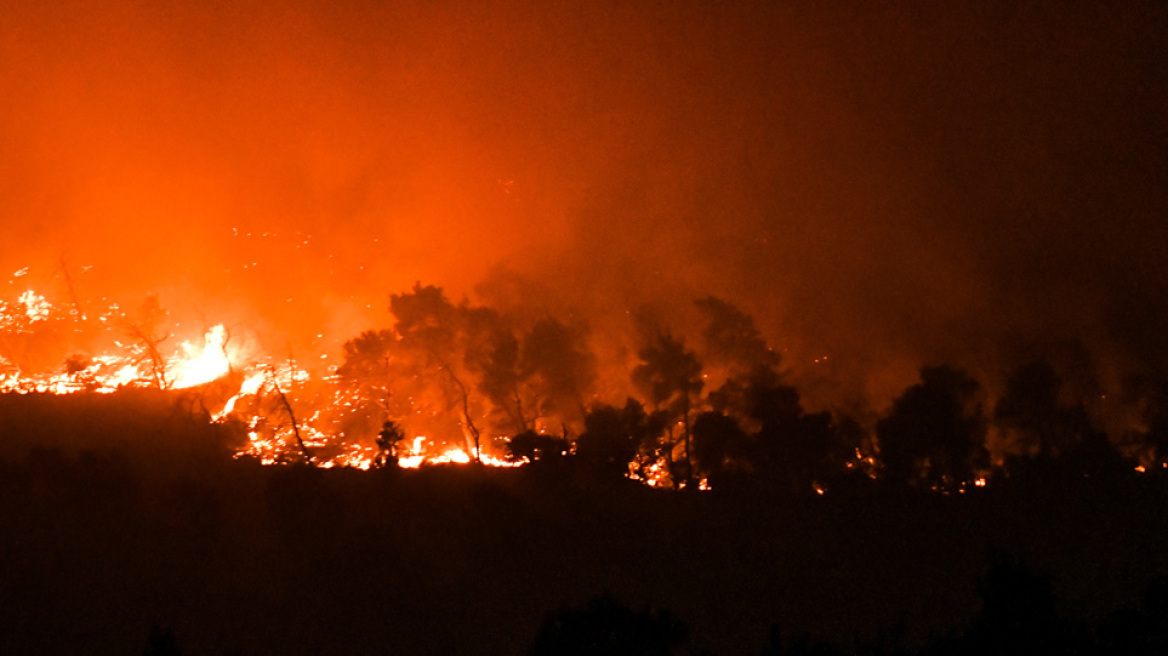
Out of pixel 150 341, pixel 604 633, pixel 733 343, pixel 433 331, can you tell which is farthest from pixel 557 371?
pixel 604 633

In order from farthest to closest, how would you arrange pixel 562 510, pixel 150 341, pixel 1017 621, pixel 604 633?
pixel 150 341, pixel 562 510, pixel 1017 621, pixel 604 633

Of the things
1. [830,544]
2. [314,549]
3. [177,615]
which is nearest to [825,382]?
[830,544]

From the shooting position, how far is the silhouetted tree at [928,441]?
72.0 ft

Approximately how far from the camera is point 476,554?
17938 mm

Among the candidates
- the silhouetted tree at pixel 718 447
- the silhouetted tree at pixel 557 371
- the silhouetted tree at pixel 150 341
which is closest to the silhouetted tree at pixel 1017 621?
the silhouetted tree at pixel 718 447

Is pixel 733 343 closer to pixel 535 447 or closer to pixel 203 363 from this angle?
pixel 535 447

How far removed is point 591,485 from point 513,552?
3337 mm

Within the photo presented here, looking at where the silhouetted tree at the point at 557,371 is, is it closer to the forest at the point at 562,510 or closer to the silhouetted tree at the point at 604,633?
the forest at the point at 562,510

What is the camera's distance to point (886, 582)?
1828 cm

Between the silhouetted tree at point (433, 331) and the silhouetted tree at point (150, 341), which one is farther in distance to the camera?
the silhouetted tree at point (150, 341)

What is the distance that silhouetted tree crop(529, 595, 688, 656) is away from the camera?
9.03m

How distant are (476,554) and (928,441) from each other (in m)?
11.9

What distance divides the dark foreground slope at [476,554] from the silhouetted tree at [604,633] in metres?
6.79

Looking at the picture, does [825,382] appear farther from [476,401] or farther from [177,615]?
[177,615]
